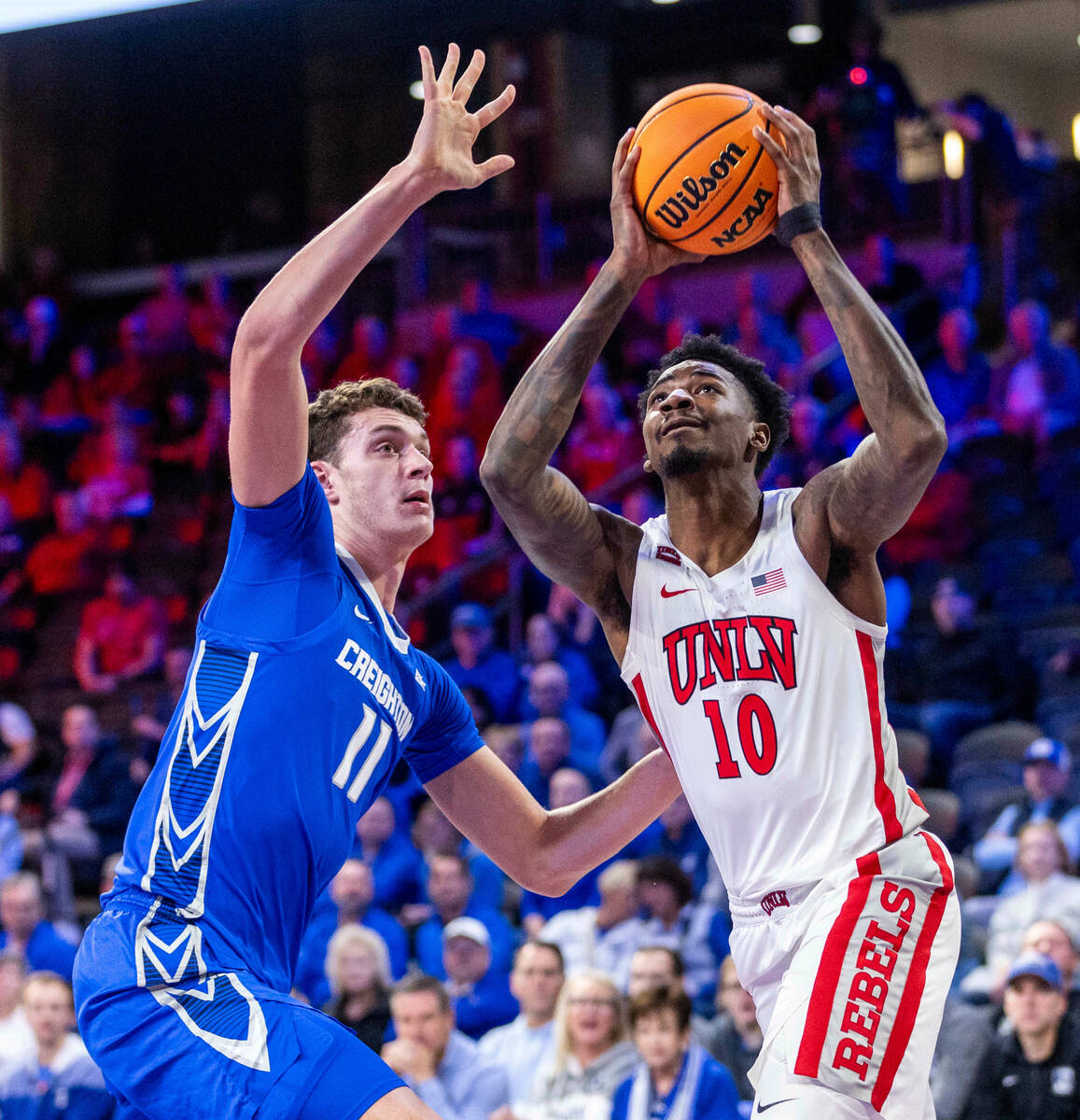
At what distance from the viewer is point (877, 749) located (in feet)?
11.7

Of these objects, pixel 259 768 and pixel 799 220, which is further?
pixel 799 220

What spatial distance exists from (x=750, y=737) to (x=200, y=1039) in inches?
52.6

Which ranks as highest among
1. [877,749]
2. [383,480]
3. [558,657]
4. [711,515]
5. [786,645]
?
[383,480]

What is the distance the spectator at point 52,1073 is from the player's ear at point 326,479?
5022mm

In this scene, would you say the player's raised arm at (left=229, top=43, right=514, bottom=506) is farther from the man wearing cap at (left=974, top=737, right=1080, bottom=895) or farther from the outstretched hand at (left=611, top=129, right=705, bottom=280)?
the man wearing cap at (left=974, top=737, right=1080, bottom=895)

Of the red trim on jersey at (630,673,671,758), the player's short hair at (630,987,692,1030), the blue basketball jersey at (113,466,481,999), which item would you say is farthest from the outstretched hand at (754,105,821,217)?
the player's short hair at (630,987,692,1030)

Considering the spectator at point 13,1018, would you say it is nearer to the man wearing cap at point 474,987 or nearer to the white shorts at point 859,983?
the man wearing cap at point 474,987

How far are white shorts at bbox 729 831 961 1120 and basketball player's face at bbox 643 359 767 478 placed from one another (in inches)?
39.6

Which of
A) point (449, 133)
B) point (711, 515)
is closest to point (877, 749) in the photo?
point (711, 515)

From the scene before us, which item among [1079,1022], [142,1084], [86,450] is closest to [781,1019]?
[142,1084]

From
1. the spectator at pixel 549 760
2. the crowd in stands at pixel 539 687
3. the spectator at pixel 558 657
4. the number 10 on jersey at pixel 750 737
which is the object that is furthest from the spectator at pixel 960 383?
the number 10 on jersey at pixel 750 737

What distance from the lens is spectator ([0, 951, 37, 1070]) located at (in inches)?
317

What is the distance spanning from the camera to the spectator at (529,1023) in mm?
7285

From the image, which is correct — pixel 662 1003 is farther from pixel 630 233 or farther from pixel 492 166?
pixel 492 166
